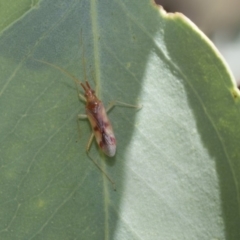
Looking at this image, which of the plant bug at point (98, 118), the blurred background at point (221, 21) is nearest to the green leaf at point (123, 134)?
the plant bug at point (98, 118)

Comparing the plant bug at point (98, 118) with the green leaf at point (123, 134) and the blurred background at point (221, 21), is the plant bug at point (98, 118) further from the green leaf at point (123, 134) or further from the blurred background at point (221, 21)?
the blurred background at point (221, 21)

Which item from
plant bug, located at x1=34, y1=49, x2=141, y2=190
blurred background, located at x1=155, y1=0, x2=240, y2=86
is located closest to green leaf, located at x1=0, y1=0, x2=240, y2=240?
plant bug, located at x1=34, y1=49, x2=141, y2=190

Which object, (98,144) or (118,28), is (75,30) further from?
(98,144)

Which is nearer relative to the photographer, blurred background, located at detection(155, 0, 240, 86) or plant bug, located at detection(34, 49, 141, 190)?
plant bug, located at detection(34, 49, 141, 190)

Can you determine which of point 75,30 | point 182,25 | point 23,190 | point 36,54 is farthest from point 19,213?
point 182,25

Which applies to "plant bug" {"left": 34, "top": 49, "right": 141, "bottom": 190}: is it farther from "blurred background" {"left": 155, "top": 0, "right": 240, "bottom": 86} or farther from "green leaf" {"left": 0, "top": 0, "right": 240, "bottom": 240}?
"blurred background" {"left": 155, "top": 0, "right": 240, "bottom": 86}

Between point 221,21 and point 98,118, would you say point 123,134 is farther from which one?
point 221,21
